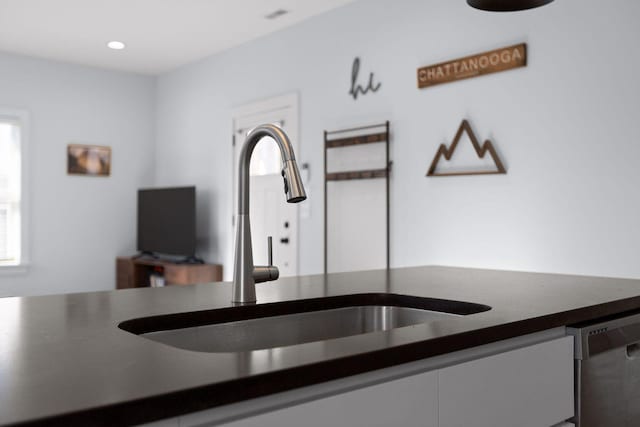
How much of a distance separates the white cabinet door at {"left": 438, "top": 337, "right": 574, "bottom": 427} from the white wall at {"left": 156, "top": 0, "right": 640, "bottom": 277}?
153 centimetres

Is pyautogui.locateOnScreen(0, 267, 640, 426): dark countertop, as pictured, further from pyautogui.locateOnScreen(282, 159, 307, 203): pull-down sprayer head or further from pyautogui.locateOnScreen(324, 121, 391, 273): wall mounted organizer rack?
pyautogui.locateOnScreen(324, 121, 391, 273): wall mounted organizer rack

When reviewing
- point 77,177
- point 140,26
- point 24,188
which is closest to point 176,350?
point 140,26

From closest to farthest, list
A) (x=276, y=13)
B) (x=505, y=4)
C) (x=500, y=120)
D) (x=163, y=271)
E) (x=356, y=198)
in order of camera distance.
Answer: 1. (x=505, y=4)
2. (x=500, y=120)
3. (x=356, y=198)
4. (x=276, y=13)
5. (x=163, y=271)

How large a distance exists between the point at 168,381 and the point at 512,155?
9.01 feet

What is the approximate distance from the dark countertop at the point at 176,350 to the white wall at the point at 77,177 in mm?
4576

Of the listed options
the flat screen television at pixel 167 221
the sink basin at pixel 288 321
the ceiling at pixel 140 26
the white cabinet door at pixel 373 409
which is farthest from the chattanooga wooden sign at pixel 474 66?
the flat screen television at pixel 167 221

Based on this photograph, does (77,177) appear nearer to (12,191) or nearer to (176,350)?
(12,191)

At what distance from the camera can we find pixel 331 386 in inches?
38.3

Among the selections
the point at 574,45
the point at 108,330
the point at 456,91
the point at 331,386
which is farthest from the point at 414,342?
the point at 456,91

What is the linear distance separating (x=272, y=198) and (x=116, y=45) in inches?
79.2

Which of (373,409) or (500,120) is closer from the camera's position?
(373,409)

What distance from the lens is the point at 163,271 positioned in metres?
5.73

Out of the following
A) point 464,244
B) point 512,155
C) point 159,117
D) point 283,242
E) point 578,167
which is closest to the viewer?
point 578,167

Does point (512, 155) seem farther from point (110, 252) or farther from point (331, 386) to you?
point (110, 252)
